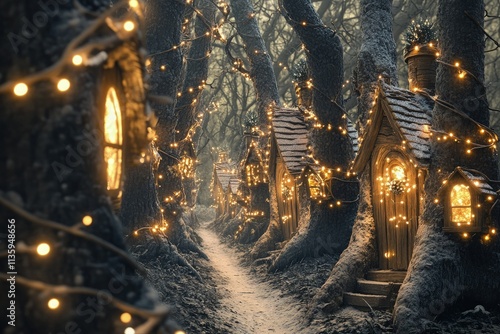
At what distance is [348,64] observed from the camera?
2267cm

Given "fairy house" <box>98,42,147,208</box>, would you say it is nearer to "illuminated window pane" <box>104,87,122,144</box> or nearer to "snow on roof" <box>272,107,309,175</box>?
"illuminated window pane" <box>104,87,122,144</box>

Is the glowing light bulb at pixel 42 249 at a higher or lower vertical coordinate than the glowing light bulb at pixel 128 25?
lower

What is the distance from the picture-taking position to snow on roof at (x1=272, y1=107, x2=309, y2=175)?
1509 cm

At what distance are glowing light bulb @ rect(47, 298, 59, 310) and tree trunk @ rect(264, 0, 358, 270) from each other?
10210 mm

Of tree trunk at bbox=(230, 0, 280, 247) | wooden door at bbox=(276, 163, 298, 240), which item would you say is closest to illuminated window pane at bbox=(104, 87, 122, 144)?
wooden door at bbox=(276, 163, 298, 240)

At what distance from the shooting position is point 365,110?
10961 millimetres

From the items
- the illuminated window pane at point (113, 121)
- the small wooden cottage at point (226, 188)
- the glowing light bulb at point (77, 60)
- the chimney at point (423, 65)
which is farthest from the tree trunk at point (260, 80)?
the glowing light bulb at point (77, 60)

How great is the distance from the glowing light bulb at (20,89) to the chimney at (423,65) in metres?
8.99

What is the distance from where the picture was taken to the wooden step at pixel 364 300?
8602mm

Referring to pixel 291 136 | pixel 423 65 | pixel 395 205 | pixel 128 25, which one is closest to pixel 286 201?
pixel 291 136

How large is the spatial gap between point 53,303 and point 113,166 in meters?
1.52

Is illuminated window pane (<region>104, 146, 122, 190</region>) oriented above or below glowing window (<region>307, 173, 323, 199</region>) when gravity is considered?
below

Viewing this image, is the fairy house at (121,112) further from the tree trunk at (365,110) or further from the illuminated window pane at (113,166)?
the tree trunk at (365,110)

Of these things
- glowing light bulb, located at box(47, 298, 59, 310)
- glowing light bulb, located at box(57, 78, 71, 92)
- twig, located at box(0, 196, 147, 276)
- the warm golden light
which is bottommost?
the warm golden light
